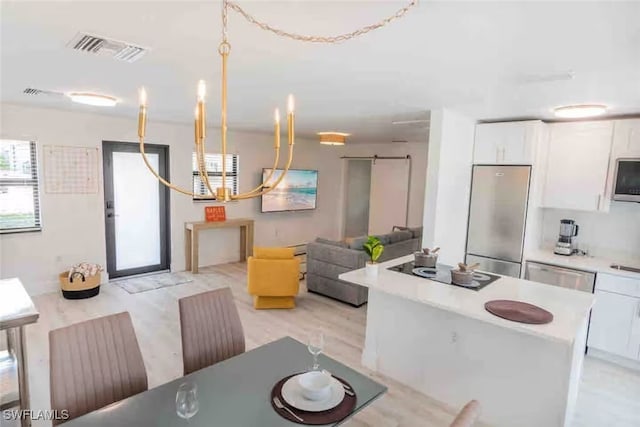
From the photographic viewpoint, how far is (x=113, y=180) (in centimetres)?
537

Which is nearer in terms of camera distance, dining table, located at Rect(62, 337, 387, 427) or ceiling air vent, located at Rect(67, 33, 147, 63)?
dining table, located at Rect(62, 337, 387, 427)

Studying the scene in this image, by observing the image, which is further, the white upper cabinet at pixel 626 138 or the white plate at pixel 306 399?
the white upper cabinet at pixel 626 138

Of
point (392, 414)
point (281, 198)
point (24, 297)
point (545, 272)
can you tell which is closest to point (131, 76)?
point (24, 297)

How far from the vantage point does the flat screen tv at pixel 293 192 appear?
7.25 metres

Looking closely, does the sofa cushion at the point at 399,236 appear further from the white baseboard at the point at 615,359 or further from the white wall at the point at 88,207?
the white wall at the point at 88,207

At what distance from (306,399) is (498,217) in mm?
3290

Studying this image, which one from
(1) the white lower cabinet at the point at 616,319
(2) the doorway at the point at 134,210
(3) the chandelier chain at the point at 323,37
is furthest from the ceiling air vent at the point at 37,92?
(1) the white lower cabinet at the point at 616,319

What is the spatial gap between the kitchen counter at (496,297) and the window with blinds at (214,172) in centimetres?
416

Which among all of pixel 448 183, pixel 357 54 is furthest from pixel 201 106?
pixel 448 183

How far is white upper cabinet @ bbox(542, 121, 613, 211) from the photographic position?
12.2 feet

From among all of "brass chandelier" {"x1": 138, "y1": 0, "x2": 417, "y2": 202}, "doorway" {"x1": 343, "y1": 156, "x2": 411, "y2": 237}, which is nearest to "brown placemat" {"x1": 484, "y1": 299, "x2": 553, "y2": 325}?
"brass chandelier" {"x1": 138, "y1": 0, "x2": 417, "y2": 202}

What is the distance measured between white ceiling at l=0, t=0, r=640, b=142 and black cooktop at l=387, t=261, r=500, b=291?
150cm

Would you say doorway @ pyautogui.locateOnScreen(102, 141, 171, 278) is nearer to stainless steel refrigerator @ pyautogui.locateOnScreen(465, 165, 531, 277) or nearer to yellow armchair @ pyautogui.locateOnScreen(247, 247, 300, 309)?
yellow armchair @ pyautogui.locateOnScreen(247, 247, 300, 309)

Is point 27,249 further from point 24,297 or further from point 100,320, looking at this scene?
point 100,320
